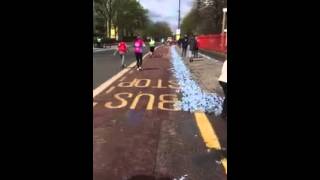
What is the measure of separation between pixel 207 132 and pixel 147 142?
127cm

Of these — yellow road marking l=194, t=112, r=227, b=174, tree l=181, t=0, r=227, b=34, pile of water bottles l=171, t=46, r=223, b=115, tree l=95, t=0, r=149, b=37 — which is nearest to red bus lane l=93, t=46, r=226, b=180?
yellow road marking l=194, t=112, r=227, b=174

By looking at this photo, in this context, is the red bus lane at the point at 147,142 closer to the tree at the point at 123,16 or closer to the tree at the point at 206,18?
the tree at the point at 206,18

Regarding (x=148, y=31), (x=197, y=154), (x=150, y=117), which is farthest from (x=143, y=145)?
(x=148, y=31)

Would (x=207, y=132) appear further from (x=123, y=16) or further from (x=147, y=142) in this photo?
(x=123, y=16)

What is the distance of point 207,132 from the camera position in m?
8.04

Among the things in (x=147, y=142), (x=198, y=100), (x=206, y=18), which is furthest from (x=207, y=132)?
(x=206, y=18)

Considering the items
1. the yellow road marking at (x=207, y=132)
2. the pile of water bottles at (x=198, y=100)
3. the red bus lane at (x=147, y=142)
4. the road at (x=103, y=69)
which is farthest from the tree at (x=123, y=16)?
the yellow road marking at (x=207, y=132)

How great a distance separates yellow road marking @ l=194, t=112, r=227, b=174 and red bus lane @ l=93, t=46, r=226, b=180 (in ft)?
0.34

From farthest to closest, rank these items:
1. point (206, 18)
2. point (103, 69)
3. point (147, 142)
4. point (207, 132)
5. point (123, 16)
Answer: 1. point (123, 16)
2. point (206, 18)
3. point (103, 69)
4. point (207, 132)
5. point (147, 142)
